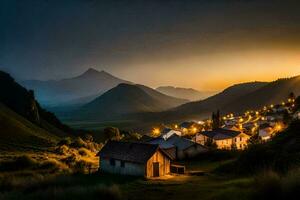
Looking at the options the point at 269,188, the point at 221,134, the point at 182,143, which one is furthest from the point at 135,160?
the point at 221,134

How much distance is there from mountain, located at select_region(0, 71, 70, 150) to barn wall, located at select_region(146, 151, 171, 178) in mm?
37815

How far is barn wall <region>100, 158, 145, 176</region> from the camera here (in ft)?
163

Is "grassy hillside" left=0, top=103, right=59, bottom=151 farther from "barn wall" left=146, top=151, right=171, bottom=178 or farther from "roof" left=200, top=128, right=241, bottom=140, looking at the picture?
"roof" left=200, top=128, right=241, bottom=140

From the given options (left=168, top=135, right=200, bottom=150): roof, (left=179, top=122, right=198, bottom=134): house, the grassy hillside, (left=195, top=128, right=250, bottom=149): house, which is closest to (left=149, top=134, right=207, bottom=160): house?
(left=168, top=135, right=200, bottom=150): roof

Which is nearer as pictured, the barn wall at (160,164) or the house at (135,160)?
the barn wall at (160,164)

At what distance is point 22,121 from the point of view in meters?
108

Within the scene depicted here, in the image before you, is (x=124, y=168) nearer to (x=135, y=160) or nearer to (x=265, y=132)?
(x=135, y=160)

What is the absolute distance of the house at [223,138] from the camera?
99562mm

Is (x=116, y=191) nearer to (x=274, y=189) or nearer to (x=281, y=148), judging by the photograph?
(x=274, y=189)

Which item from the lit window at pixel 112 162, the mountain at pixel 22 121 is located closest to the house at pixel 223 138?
the mountain at pixel 22 121

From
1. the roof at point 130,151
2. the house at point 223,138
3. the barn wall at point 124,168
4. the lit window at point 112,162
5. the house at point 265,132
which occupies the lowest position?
the barn wall at point 124,168

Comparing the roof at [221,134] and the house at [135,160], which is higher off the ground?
the roof at [221,134]

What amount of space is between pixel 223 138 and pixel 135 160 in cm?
5581

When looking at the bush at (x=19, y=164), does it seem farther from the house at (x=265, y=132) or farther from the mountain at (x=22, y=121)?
the house at (x=265, y=132)
